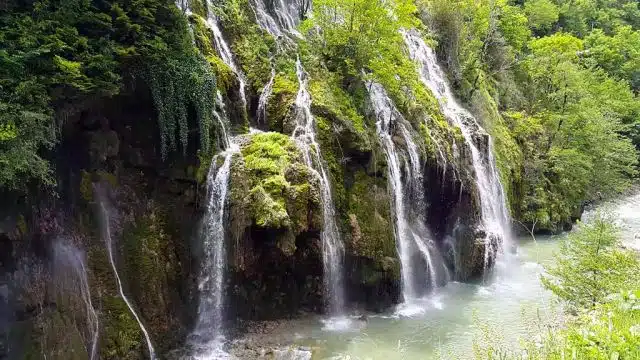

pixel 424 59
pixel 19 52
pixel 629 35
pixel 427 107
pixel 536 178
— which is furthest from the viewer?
pixel 629 35

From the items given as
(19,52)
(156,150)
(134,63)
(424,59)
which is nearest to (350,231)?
(156,150)

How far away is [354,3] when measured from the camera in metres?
14.9

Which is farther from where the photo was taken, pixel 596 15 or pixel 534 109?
pixel 596 15

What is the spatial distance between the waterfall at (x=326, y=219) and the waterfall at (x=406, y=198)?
8.18 feet

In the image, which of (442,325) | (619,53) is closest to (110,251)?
(442,325)

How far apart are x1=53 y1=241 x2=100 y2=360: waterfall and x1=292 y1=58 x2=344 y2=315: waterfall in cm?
552

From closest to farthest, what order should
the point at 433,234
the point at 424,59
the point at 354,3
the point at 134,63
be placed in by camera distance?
1. the point at 134,63
2. the point at 354,3
3. the point at 433,234
4. the point at 424,59

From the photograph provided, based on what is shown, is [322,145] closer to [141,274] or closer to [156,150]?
[156,150]

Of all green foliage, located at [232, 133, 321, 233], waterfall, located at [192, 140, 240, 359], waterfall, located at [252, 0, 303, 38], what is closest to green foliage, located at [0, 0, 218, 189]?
waterfall, located at [192, 140, 240, 359]

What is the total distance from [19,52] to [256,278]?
274 inches

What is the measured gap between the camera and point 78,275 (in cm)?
925

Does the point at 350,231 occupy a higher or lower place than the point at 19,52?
lower

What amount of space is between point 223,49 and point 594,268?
11.4 metres

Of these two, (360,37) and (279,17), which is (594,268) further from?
(279,17)
